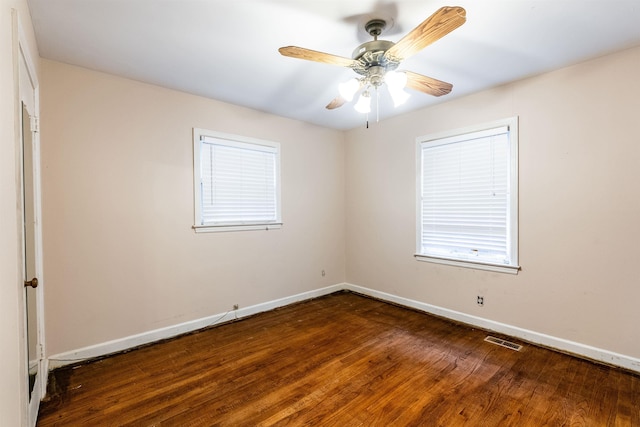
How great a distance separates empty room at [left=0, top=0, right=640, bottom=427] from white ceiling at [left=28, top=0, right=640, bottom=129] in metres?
0.02

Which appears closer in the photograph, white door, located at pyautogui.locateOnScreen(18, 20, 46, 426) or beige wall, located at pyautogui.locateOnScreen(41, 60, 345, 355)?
white door, located at pyautogui.locateOnScreen(18, 20, 46, 426)

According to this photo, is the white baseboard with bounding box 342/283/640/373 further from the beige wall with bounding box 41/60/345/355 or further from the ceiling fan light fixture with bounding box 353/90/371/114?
the ceiling fan light fixture with bounding box 353/90/371/114

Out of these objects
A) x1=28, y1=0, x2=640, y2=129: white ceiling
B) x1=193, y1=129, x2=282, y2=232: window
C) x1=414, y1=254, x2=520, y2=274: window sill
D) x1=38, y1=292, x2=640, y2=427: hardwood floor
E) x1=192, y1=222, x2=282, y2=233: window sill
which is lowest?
x1=38, y1=292, x2=640, y2=427: hardwood floor

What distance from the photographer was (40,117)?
2.46 m

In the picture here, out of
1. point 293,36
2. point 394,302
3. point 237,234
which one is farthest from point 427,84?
point 394,302

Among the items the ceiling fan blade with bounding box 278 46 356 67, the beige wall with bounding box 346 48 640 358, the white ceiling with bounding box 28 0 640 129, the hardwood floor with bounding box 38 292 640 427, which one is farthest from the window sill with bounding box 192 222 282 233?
the ceiling fan blade with bounding box 278 46 356 67

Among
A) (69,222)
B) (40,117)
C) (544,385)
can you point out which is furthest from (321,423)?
(40,117)

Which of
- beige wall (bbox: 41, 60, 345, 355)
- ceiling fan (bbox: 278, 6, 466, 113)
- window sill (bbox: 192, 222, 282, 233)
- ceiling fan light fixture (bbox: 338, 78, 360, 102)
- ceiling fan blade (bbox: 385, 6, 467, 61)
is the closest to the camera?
ceiling fan blade (bbox: 385, 6, 467, 61)

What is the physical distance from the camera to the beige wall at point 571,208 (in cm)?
244

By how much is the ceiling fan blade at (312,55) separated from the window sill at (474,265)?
8.47 feet

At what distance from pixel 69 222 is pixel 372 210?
3.52m

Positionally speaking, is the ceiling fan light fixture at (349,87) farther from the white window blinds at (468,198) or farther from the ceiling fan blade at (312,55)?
the white window blinds at (468,198)

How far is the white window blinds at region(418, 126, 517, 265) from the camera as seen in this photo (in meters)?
3.16

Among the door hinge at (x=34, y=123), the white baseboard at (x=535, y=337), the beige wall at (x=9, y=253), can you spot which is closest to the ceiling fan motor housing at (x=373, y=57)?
the beige wall at (x=9, y=253)
